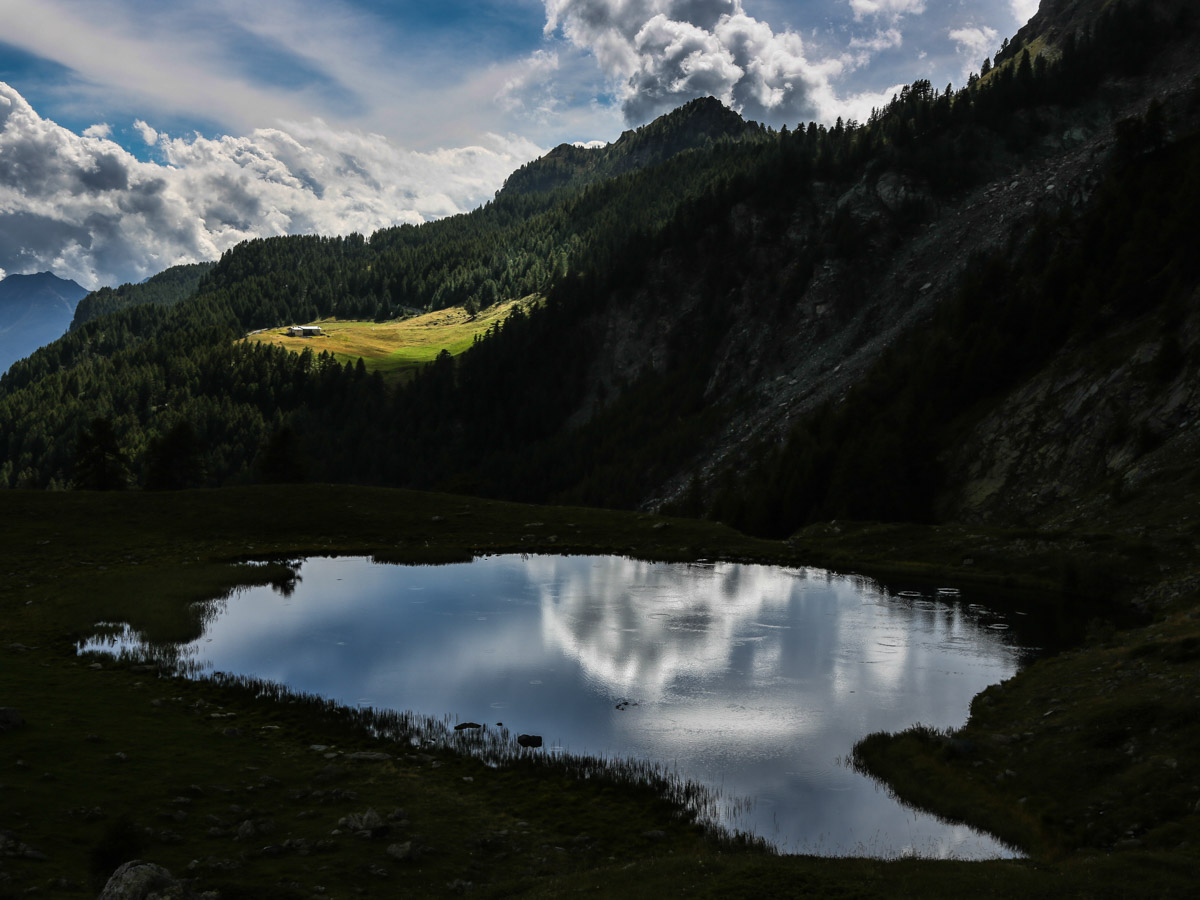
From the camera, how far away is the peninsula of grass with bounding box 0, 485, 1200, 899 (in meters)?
16.1

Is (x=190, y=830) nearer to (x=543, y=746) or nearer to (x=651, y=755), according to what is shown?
(x=543, y=746)

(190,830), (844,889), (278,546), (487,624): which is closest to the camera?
(844,889)

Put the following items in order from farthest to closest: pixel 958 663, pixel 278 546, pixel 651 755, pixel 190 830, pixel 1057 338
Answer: pixel 1057 338
pixel 278 546
pixel 958 663
pixel 651 755
pixel 190 830

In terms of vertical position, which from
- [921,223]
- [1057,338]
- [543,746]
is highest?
[921,223]

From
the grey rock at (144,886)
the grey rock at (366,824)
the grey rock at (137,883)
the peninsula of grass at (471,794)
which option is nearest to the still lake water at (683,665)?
the peninsula of grass at (471,794)

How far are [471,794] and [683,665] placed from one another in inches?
656

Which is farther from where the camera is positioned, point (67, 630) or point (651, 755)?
point (67, 630)

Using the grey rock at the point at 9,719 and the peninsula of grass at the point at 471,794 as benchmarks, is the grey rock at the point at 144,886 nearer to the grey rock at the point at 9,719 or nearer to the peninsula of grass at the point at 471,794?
the peninsula of grass at the point at 471,794

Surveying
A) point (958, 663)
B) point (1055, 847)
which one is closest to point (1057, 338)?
point (958, 663)

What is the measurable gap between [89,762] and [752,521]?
8236cm

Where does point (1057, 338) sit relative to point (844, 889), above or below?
above

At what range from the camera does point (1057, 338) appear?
91.4 metres

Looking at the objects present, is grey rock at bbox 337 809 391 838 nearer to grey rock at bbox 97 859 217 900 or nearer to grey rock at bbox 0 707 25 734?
grey rock at bbox 97 859 217 900

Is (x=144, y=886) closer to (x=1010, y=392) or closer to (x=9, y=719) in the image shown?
(x=9, y=719)
